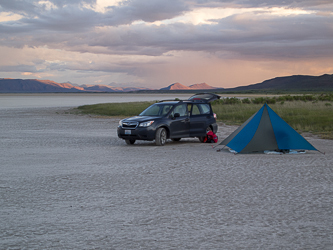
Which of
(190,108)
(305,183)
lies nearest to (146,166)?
(305,183)

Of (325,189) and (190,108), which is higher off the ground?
(190,108)

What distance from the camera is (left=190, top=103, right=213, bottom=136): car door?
1805 centimetres

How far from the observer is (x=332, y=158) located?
43.8 ft

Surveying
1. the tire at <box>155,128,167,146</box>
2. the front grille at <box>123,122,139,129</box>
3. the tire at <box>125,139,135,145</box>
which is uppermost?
the front grille at <box>123,122,139,129</box>

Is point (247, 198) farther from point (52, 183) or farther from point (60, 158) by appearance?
point (60, 158)

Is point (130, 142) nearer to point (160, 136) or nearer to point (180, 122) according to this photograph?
point (160, 136)

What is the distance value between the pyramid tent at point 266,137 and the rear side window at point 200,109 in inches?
154

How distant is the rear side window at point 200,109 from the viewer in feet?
60.4

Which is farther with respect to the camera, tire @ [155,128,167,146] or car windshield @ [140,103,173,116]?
car windshield @ [140,103,173,116]

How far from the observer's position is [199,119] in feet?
60.0

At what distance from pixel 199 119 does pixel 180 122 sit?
1.09 metres

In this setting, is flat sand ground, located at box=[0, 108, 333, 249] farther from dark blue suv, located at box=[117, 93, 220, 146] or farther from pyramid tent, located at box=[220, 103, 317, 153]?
dark blue suv, located at box=[117, 93, 220, 146]

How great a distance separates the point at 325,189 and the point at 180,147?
8.32 metres

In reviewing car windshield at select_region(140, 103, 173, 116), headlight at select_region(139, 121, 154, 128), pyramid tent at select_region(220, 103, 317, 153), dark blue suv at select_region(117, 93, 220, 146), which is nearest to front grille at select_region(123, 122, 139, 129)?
dark blue suv at select_region(117, 93, 220, 146)
